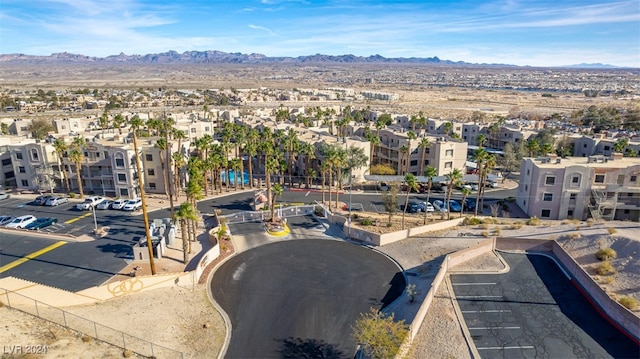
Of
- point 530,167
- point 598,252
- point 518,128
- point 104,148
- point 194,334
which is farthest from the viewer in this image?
point 518,128

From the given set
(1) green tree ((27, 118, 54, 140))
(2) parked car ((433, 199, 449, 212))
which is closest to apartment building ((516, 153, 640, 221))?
(2) parked car ((433, 199, 449, 212))

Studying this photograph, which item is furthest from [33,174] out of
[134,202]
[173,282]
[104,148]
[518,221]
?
[518,221]

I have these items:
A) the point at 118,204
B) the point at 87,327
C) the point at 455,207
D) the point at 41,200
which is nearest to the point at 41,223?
the point at 118,204

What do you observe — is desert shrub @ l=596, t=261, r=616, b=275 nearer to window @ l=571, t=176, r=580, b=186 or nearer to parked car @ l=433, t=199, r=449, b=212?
window @ l=571, t=176, r=580, b=186

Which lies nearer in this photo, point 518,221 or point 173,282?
point 173,282

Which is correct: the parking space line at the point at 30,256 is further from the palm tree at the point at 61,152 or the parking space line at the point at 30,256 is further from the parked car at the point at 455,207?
the parked car at the point at 455,207

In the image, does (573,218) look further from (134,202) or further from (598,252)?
(134,202)

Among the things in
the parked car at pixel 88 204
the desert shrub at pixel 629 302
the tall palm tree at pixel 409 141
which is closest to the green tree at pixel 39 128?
the parked car at pixel 88 204
